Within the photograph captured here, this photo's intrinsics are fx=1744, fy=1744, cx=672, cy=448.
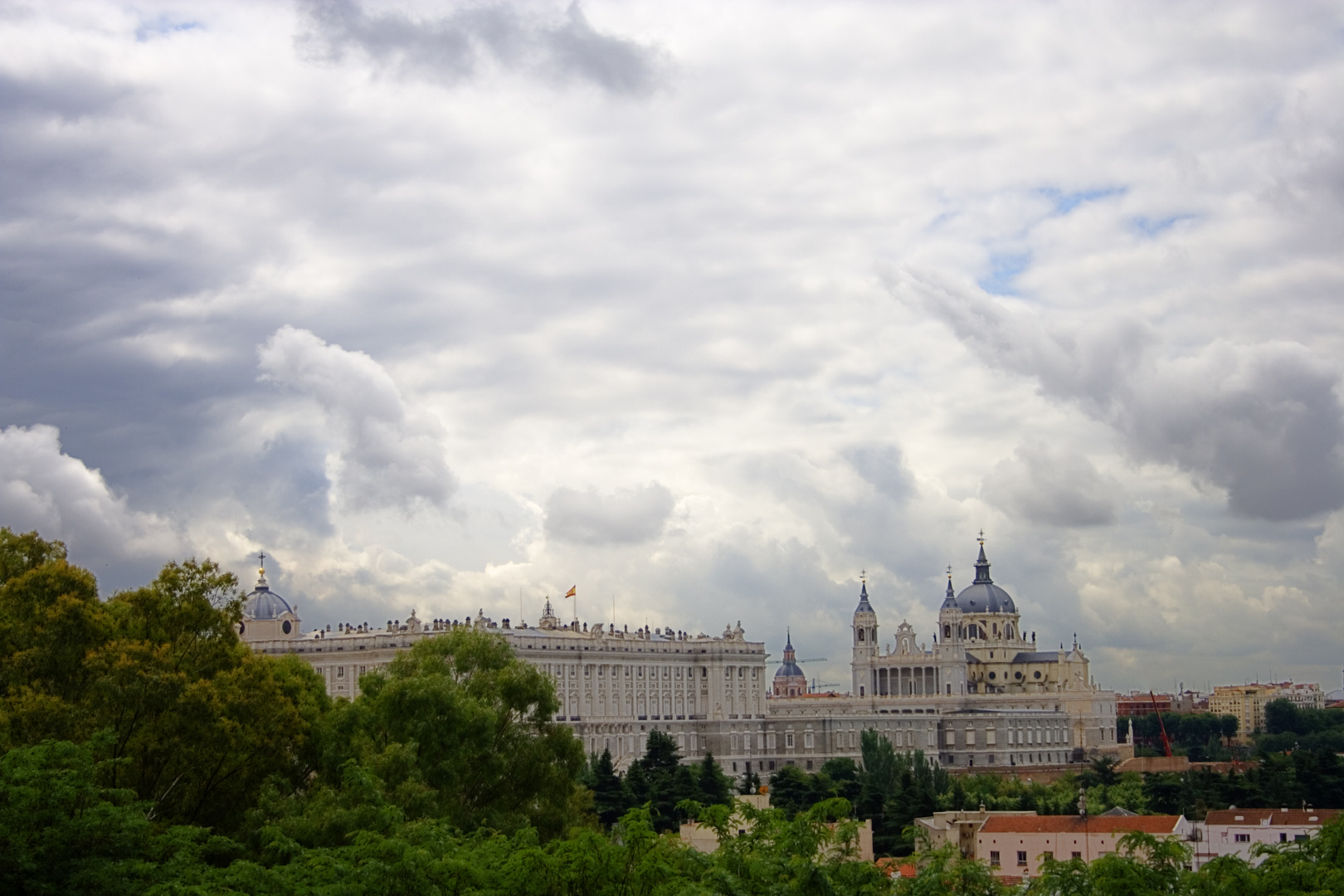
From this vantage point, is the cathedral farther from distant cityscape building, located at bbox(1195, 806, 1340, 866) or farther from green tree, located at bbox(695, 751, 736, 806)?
distant cityscape building, located at bbox(1195, 806, 1340, 866)

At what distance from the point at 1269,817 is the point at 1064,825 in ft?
43.4

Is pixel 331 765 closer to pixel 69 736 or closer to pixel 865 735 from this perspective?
pixel 69 736

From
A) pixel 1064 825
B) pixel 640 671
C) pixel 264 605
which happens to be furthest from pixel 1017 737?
pixel 1064 825

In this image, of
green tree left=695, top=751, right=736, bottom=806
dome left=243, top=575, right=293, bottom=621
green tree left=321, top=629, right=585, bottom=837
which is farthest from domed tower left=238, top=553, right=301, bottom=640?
green tree left=321, top=629, right=585, bottom=837

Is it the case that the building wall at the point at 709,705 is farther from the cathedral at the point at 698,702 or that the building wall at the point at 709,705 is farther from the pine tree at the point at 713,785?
the pine tree at the point at 713,785

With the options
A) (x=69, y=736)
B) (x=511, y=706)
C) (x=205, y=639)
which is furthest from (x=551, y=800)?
(x=69, y=736)

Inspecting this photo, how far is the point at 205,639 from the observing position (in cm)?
4738

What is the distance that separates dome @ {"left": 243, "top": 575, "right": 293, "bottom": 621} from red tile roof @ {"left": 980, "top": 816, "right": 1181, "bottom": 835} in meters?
90.4

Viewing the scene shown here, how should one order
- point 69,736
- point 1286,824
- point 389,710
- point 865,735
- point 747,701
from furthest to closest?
point 747,701
point 865,735
point 1286,824
point 389,710
point 69,736

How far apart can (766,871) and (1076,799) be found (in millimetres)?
89874

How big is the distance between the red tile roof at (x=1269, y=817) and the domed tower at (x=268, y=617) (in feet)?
300

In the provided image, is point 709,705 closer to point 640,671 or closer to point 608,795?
point 640,671

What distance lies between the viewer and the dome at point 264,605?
15700cm

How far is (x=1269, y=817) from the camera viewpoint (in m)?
86.6
